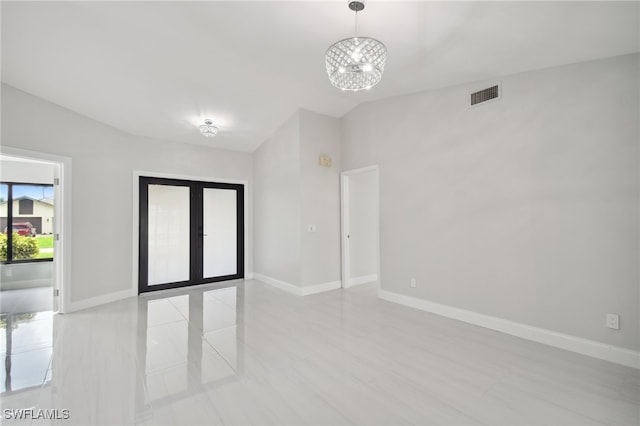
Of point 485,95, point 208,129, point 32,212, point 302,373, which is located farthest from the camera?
point 32,212

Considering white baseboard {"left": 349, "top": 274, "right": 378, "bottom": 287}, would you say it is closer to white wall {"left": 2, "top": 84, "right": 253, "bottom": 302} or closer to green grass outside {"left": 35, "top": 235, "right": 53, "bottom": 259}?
white wall {"left": 2, "top": 84, "right": 253, "bottom": 302}

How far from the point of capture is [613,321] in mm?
2537

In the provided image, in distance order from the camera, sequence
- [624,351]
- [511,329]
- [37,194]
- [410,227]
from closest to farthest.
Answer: [624,351] < [511,329] < [410,227] < [37,194]

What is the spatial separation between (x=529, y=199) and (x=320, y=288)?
323 cm

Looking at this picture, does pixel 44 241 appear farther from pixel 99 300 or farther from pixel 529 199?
pixel 529 199

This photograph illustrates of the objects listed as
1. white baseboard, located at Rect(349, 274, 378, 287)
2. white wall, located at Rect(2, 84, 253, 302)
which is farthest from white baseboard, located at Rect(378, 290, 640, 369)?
white wall, located at Rect(2, 84, 253, 302)

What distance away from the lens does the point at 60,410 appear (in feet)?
6.34

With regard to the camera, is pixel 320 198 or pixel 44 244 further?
pixel 44 244

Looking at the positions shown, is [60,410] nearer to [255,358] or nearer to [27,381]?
[27,381]

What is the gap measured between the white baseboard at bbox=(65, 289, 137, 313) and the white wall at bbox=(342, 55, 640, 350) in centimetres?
426

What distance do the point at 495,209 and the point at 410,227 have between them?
1.14 metres

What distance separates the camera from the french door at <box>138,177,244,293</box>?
5070 millimetres

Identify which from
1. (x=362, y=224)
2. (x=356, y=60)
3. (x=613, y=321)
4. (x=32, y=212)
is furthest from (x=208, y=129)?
(x=613, y=321)

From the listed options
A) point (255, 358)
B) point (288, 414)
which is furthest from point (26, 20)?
point (288, 414)
